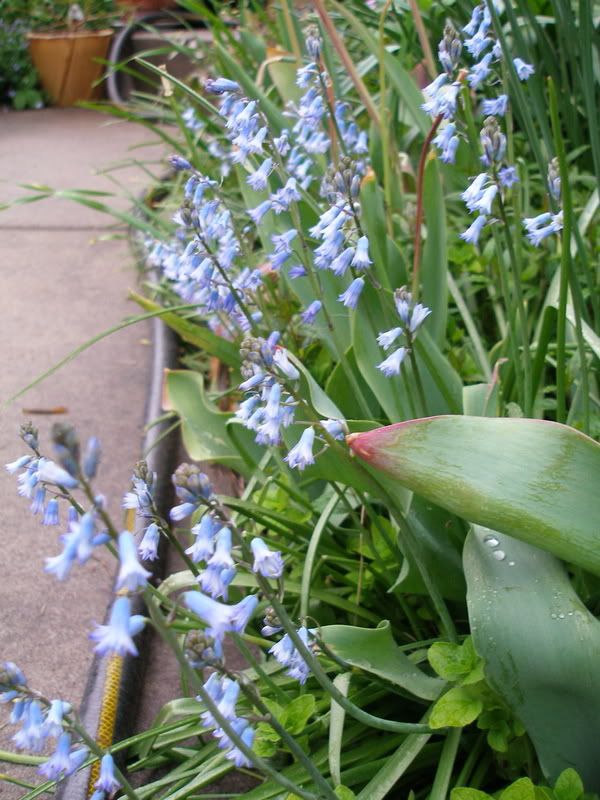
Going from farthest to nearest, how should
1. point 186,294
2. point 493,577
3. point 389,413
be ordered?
point 186,294 < point 389,413 < point 493,577

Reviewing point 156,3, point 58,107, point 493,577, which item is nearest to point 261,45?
point 493,577

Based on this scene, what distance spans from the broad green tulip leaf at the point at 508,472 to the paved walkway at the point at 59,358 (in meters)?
0.39

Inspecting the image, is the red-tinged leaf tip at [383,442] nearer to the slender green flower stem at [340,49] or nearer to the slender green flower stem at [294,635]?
the slender green flower stem at [294,635]

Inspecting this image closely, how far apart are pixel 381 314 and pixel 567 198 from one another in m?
0.50

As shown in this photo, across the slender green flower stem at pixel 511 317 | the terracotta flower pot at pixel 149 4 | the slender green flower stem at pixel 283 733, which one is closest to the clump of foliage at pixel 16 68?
the terracotta flower pot at pixel 149 4

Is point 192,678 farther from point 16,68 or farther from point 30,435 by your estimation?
point 16,68

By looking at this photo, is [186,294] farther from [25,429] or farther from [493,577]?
[493,577]

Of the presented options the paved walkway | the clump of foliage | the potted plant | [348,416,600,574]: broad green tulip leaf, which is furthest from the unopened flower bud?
the potted plant

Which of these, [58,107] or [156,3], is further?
[156,3]

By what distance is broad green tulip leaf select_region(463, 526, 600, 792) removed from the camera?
108cm

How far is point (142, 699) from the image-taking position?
168cm

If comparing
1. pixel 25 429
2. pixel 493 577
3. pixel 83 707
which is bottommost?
pixel 83 707

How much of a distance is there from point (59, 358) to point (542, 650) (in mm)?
2265

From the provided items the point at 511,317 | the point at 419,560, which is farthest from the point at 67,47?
the point at 419,560
